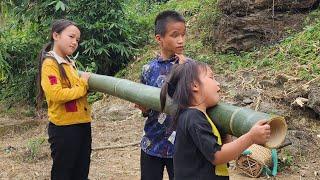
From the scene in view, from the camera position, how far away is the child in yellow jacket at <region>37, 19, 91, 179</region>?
126 inches

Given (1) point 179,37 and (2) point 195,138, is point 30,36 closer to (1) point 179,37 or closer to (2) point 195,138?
(1) point 179,37

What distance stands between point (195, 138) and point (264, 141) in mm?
306

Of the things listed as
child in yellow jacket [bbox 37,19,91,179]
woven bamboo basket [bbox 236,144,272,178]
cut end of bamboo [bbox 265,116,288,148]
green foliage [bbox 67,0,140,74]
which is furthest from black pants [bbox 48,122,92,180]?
green foliage [bbox 67,0,140,74]

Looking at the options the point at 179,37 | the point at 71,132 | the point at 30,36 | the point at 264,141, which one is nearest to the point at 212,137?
the point at 264,141

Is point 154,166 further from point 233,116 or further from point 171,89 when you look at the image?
point 233,116

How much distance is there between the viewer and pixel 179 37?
2787 millimetres

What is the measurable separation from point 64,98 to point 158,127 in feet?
2.44

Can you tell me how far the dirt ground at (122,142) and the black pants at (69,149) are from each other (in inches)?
52.4

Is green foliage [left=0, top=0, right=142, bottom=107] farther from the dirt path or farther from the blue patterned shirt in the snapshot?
the blue patterned shirt

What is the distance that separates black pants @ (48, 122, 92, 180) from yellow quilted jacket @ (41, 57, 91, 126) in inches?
2.3

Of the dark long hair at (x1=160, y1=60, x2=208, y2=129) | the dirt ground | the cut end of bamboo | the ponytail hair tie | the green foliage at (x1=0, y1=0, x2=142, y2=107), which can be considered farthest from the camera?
the green foliage at (x1=0, y1=0, x2=142, y2=107)

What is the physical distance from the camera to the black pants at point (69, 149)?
3303 millimetres

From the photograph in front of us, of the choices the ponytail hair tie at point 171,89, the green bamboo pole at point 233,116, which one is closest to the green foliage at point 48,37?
the green bamboo pole at point 233,116

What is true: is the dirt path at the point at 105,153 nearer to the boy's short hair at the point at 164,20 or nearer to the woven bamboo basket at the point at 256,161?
the woven bamboo basket at the point at 256,161
